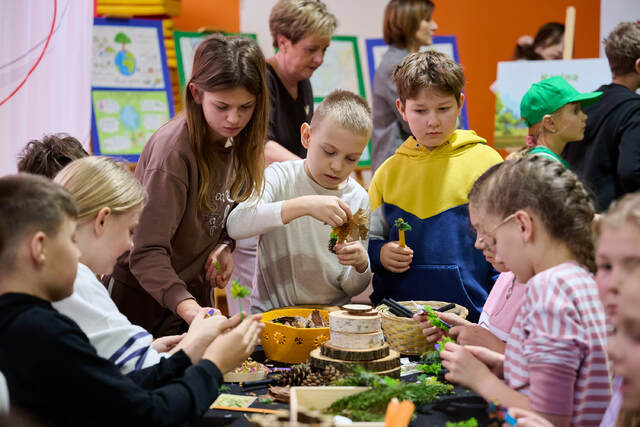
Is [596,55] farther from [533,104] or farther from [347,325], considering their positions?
[347,325]

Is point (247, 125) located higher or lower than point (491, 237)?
higher

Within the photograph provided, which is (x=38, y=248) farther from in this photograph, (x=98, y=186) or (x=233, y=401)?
(x=233, y=401)

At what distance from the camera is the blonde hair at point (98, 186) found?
1.66 m

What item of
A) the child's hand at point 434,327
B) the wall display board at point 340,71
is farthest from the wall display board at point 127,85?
the child's hand at point 434,327

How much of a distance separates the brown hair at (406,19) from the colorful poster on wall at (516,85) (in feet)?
3.92

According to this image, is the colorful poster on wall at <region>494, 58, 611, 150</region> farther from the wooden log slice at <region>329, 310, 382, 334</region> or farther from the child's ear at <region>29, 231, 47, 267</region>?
the child's ear at <region>29, 231, 47, 267</region>

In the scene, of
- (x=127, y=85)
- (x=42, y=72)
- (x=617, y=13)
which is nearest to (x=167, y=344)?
(x=42, y=72)

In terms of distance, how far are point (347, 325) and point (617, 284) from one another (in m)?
0.75

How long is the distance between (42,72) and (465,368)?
6.65 ft

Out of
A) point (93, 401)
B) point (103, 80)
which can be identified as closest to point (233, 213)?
point (93, 401)

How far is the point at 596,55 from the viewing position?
19.3ft

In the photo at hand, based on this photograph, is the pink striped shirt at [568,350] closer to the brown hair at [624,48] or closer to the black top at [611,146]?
the black top at [611,146]

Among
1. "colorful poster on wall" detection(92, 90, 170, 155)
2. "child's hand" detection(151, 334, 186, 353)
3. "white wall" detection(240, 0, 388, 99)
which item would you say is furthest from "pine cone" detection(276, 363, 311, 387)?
"white wall" detection(240, 0, 388, 99)

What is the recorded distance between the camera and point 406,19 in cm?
405
